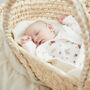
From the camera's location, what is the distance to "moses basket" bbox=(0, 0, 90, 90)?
63cm

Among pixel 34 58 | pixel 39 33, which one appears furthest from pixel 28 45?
pixel 34 58

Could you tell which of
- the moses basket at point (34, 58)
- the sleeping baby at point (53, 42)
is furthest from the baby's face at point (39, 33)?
the moses basket at point (34, 58)

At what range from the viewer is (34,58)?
32.6 inches

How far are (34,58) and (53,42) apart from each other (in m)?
0.39

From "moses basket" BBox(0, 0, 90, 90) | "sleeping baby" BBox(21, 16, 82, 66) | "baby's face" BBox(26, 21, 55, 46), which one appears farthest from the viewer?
"baby's face" BBox(26, 21, 55, 46)

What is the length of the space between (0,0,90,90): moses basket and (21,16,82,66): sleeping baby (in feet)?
0.35

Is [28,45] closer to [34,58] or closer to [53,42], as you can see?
[53,42]

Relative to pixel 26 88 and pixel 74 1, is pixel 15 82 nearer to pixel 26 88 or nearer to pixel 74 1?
pixel 26 88

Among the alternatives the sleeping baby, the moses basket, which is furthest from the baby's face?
the moses basket

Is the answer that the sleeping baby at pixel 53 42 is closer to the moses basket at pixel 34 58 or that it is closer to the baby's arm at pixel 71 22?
the baby's arm at pixel 71 22

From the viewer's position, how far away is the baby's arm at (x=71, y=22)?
127 centimetres

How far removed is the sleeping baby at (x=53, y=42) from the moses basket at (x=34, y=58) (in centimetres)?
11

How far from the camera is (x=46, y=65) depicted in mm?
784

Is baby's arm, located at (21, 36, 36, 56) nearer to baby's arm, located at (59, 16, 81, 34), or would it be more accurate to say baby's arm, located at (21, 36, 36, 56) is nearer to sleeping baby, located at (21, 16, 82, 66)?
sleeping baby, located at (21, 16, 82, 66)
